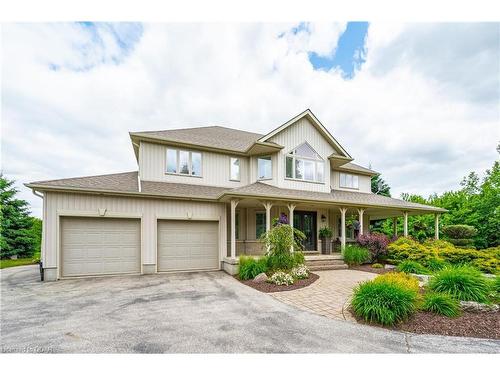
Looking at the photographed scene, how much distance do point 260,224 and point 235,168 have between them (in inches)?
130

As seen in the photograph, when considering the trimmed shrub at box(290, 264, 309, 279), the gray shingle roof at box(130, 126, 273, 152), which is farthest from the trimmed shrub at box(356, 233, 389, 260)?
the gray shingle roof at box(130, 126, 273, 152)

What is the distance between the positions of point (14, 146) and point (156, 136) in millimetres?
6875

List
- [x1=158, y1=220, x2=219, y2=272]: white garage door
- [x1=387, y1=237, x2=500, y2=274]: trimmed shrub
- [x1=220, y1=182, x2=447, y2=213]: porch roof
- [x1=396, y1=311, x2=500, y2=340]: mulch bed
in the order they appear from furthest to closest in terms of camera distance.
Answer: [x1=158, y1=220, x2=219, y2=272]: white garage door → [x1=220, y1=182, x2=447, y2=213]: porch roof → [x1=387, y1=237, x2=500, y2=274]: trimmed shrub → [x1=396, y1=311, x2=500, y2=340]: mulch bed

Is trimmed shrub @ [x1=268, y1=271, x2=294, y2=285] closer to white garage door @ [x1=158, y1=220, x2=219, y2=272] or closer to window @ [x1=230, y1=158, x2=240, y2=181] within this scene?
white garage door @ [x1=158, y1=220, x2=219, y2=272]

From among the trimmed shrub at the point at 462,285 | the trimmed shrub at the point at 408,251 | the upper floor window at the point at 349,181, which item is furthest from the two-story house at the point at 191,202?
the trimmed shrub at the point at 462,285

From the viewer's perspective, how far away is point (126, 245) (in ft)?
32.0

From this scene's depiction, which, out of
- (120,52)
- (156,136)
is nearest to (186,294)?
(156,136)

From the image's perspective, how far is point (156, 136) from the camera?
37.7ft

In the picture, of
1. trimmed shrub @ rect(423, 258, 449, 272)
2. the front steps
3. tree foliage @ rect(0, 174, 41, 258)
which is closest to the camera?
trimmed shrub @ rect(423, 258, 449, 272)

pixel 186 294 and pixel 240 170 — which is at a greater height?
pixel 240 170

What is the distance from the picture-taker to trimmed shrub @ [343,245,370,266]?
11.6 metres

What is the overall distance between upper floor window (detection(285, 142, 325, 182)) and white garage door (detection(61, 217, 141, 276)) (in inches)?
308

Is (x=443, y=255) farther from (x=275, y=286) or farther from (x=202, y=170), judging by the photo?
(x=202, y=170)
